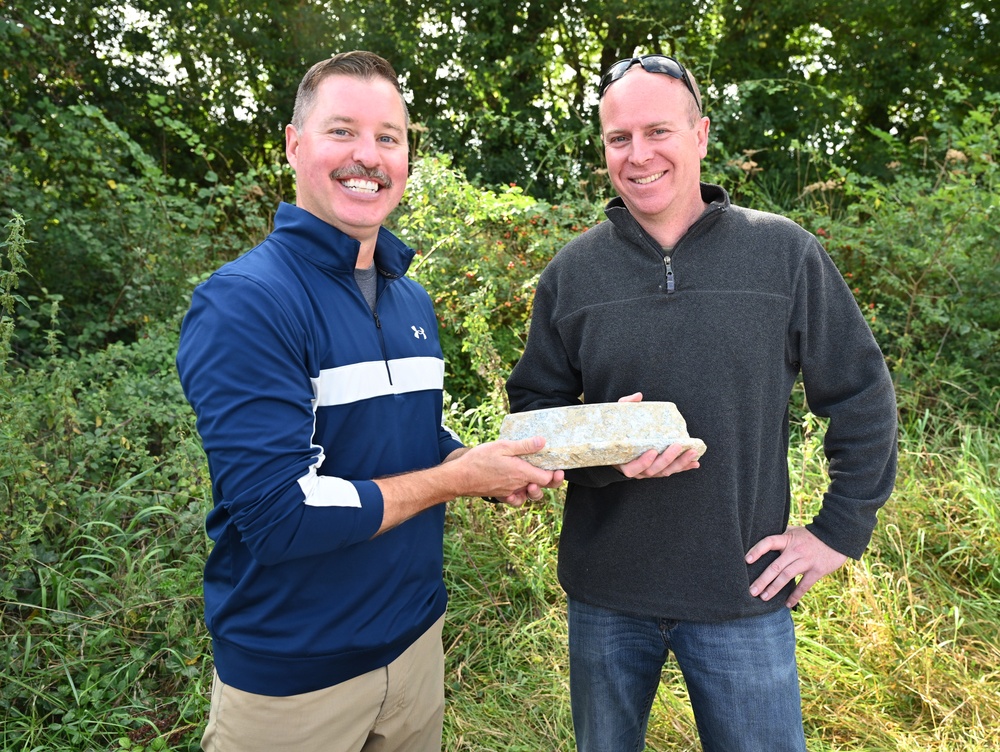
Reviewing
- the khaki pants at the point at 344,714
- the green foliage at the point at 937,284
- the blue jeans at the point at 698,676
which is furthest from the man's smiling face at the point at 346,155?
the green foliage at the point at 937,284

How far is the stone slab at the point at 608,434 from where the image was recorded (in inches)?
78.7

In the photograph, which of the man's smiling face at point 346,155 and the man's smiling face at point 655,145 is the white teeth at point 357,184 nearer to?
the man's smiling face at point 346,155

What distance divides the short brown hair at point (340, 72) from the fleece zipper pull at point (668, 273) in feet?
3.18

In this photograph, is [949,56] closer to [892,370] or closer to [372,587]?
[892,370]

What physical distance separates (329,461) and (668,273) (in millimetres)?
1120

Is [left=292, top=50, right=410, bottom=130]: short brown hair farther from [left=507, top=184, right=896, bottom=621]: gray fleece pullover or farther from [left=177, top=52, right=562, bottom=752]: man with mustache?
[left=507, top=184, right=896, bottom=621]: gray fleece pullover

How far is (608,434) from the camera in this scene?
2.04 metres

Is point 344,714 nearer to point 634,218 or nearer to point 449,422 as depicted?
point 634,218

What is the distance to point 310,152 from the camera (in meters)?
2.14

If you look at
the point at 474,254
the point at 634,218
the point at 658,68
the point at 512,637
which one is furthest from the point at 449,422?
the point at 658,68

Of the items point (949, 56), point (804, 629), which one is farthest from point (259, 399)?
point (949, 56)

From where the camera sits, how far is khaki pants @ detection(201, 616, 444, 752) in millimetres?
1975

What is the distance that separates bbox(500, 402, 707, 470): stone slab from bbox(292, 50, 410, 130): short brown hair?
110 cm

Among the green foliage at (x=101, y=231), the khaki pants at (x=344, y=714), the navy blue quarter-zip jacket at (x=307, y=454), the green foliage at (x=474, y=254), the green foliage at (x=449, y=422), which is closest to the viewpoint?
the navy blue quarter-zip jacket at (x=307, y=454)
